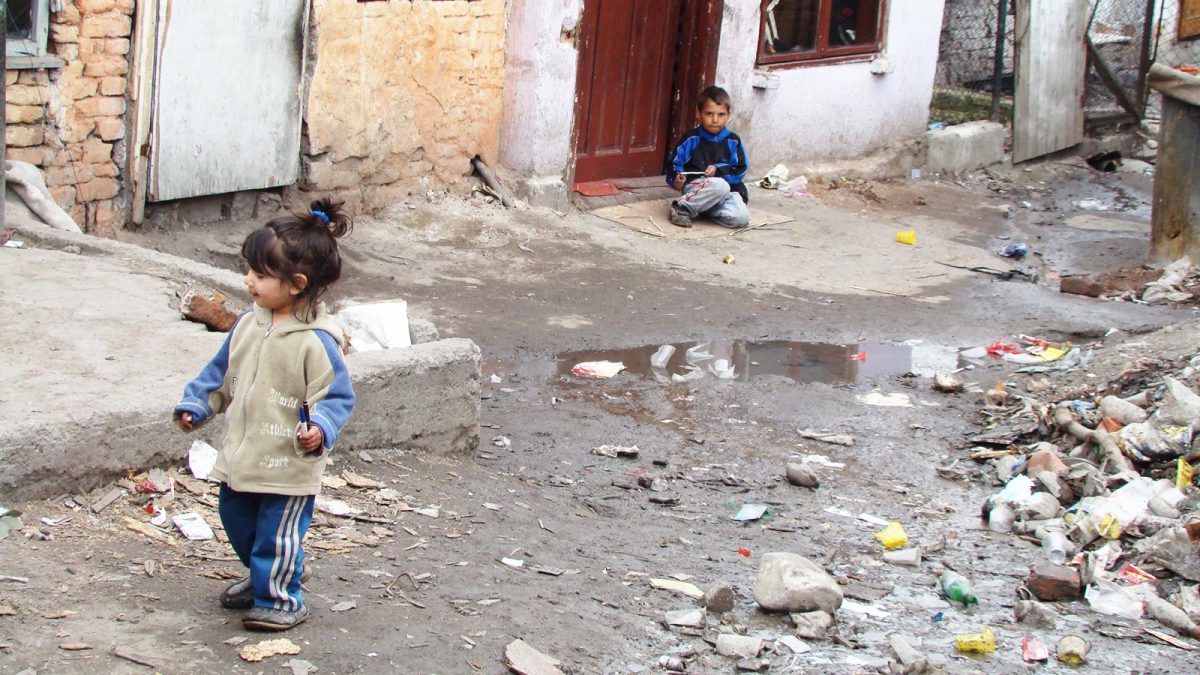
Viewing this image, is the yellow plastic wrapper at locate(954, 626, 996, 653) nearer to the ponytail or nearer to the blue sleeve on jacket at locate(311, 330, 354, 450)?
the blue sleeve on jacket at locate(311, 330, 354, 450)

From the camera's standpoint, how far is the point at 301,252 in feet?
9.62

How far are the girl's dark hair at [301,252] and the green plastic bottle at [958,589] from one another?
7.27ft

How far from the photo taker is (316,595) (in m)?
3.30

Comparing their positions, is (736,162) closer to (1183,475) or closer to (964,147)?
(964,147)

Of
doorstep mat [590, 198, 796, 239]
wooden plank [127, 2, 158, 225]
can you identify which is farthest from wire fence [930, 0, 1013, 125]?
wooden plank [127, 2, 158, 225]

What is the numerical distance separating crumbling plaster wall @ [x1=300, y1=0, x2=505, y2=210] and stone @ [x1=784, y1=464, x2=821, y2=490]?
411 centimetres

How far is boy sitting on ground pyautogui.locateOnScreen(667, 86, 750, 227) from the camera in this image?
9586mm

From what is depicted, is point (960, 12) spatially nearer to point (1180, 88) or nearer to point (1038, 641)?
point (1180, 88)

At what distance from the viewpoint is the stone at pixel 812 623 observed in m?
3.66

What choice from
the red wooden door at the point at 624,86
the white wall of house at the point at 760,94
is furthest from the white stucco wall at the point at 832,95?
the red wooden door at the point at 624,86

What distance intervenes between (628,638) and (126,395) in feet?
5.17

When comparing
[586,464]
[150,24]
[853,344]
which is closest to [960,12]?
→ [853,344]

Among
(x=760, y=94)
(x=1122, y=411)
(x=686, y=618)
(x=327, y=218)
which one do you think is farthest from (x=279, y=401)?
(x=760, y=94)

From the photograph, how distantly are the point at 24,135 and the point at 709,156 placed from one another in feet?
16.0
